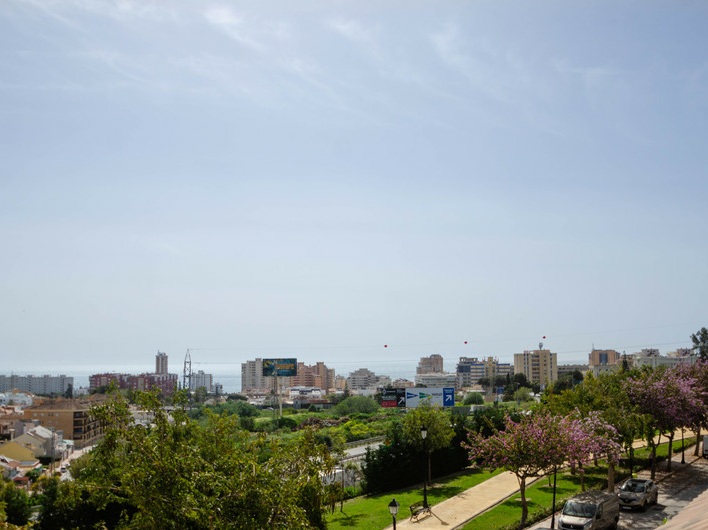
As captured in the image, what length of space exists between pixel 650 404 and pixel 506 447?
472 inches

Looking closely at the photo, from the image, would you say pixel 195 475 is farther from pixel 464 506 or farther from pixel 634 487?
pixel 634 487

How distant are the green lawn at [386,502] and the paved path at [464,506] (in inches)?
23.7

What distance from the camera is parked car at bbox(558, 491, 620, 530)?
2256 centimetres

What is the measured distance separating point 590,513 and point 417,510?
7625 millimetres

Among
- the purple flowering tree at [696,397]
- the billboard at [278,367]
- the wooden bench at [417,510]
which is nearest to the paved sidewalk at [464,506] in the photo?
the wooden bench at [417,510]

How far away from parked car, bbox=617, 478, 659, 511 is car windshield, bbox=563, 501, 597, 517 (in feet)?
15.0

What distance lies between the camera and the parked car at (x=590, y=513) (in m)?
22.6

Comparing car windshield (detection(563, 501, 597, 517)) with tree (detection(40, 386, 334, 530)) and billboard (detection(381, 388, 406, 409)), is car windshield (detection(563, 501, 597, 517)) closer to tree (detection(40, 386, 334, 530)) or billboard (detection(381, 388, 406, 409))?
tree (detection(40, 386, 334, 530))

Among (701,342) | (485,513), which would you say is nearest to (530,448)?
(485,513)

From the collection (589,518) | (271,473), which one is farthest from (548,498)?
(271,473)

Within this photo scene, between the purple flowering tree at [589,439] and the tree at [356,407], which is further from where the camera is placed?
the tree at [356,407]

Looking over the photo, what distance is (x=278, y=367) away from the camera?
4601 inches

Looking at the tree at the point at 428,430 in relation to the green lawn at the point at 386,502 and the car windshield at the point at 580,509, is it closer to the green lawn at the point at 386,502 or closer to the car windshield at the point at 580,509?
the green lawn at the point at 386,502

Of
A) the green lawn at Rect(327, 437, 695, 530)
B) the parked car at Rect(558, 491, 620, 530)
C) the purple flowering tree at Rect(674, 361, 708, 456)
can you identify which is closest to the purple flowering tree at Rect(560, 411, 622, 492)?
the parked car at Rect(558, 491, 620, 530)
